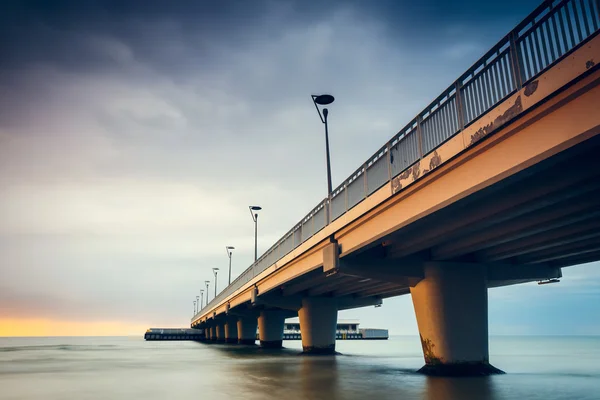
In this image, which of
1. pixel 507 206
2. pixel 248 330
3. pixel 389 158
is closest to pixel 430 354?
pixel 507 206

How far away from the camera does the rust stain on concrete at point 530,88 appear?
396 inches

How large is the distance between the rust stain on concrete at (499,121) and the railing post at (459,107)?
92 centimetres

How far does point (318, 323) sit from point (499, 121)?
36.0m

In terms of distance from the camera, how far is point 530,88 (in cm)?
1017

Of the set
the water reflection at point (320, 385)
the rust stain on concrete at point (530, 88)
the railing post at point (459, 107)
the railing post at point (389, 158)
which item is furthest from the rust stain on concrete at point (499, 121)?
the water reflection at point (320, 385)

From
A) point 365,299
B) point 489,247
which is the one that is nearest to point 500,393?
point 489,247

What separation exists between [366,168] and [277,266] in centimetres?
1599

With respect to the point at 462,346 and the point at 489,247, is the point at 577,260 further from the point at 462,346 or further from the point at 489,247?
the point at 462,346

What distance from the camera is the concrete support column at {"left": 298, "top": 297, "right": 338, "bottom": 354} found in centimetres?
4406

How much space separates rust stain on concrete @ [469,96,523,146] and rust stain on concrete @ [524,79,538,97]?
237 mm

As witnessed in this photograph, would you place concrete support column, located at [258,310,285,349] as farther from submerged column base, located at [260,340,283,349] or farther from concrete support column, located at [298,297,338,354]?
concrete support column, located at [298,297,338,354]

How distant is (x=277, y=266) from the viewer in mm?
33812

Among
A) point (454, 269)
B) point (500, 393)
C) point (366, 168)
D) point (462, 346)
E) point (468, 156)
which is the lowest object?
point (500, 393)

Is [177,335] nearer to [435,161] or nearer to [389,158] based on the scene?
[389,158]
